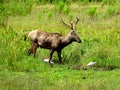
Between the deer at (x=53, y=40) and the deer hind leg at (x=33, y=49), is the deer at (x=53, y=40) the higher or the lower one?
the higher one

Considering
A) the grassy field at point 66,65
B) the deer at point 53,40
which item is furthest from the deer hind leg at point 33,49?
the grassy field at point 66,65

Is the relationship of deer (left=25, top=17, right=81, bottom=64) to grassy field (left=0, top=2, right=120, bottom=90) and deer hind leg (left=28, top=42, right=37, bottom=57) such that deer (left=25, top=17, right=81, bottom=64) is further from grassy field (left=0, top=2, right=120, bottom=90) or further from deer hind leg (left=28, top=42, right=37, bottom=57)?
grassy field (left=0, top=2, right=120, bottom=90)

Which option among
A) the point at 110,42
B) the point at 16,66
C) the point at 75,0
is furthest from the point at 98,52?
the point at 75,0

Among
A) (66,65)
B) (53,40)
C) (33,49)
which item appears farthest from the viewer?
(33,49)

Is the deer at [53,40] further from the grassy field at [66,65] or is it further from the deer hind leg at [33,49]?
the grassy field at [66,65]

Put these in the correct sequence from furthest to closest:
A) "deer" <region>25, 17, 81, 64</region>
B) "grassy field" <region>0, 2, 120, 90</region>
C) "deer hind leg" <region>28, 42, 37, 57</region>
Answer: "deer hind leg" <region>28, 42, 37, 57</region> < "deer" <region>25, 17, 81, 64</region> < "grassy field" <region>0, 2, 120, 90</region>

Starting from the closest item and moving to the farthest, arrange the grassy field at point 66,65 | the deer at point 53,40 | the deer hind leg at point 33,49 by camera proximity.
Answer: the grassy field at point 66,65
the deer at point 53,40
the deer hind leg at point 33,49

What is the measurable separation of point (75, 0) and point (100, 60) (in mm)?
19290

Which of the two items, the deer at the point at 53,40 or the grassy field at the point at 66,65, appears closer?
the grassy field at the point at 66,65

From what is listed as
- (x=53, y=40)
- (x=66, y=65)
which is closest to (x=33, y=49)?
(x=53, y=40)

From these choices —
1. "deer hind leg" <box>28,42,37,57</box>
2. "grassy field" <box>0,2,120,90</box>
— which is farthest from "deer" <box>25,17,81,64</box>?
"grassy field" <box>0,2,120,90</box>

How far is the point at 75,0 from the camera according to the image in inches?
1254

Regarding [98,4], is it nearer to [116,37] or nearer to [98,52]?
[116,37]

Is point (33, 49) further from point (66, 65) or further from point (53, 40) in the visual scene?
point (66, 65)
